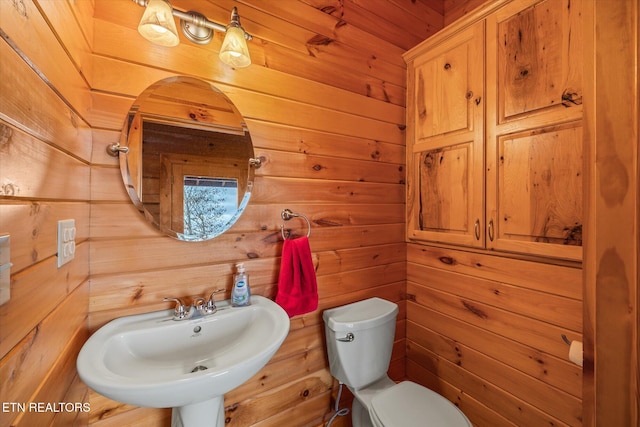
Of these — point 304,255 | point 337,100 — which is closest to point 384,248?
point 304,255

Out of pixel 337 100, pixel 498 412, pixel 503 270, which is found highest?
pixel 337 100

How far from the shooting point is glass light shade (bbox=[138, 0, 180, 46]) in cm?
→ 85

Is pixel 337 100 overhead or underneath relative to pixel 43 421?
overhead

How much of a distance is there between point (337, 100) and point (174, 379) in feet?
4.35

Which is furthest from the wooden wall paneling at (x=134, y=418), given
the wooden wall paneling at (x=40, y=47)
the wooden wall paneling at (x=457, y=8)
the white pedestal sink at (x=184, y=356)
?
the wooden wall paneling at (x=457, y=8)

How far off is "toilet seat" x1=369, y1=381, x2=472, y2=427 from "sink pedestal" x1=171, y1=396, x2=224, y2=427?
62 cm

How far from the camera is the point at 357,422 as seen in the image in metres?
1.29

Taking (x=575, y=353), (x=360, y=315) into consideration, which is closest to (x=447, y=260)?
(x=360, y=315)

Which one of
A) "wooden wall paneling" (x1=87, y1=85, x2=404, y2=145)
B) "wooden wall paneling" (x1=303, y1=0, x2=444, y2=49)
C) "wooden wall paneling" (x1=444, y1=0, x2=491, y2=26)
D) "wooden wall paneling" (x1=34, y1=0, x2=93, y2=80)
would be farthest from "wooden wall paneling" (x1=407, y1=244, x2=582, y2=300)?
"wooden wall paneling" (x1=34, y1=0, x2=93, y2=80)

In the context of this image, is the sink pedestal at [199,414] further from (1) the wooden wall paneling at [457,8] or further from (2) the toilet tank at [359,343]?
(1) the wooden wall paneling at [457,8]

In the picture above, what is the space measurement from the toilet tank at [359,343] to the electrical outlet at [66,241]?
96cm

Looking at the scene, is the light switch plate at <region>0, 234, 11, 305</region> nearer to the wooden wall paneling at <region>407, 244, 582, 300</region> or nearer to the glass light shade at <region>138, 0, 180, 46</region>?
the glass light shade at <region>138, 0, 180, 46</region>

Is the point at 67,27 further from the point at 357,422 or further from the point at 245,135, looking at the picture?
the point at 357,422

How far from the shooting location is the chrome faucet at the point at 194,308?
941 mm
